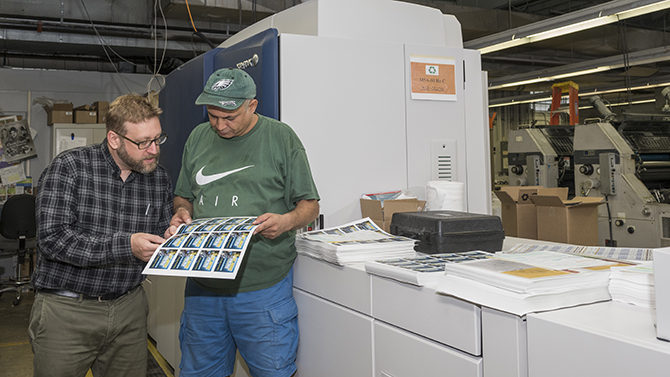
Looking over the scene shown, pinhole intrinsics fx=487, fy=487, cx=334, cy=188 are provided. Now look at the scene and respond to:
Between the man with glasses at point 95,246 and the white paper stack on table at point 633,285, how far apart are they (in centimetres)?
133

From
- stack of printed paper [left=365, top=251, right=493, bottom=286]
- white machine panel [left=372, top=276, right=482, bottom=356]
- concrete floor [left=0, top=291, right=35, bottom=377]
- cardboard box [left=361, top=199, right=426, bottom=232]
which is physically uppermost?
cardboard box [left=361, top=199, right=426, bottom=232]

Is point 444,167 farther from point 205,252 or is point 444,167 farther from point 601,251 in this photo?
point 205,252

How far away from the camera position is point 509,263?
128cm

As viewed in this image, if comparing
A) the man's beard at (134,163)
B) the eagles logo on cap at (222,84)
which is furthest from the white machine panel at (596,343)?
the man's beard at (134,163)

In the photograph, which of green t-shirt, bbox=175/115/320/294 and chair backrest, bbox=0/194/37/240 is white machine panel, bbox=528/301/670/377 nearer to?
green t-shirt, bbox=175/115/320/294

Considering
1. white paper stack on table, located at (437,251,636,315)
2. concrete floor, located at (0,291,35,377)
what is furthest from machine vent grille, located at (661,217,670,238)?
concrete floor, located at (0,291,35,377)

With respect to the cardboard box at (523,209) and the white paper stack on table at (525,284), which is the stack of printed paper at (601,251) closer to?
the white paper stack on table at (525,284)

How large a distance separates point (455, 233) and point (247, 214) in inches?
29.9

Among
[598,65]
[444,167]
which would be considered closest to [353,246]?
[444,167]

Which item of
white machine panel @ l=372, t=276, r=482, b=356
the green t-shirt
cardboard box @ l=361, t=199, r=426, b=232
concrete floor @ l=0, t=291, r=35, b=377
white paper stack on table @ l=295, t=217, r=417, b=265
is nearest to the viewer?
white machine panel @ l=372, t=276, r=482, b=356

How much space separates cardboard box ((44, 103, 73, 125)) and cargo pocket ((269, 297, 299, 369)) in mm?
5702

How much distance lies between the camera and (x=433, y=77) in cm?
260

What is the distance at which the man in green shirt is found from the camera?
5.88 ft

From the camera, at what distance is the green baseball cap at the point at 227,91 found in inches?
69.2
